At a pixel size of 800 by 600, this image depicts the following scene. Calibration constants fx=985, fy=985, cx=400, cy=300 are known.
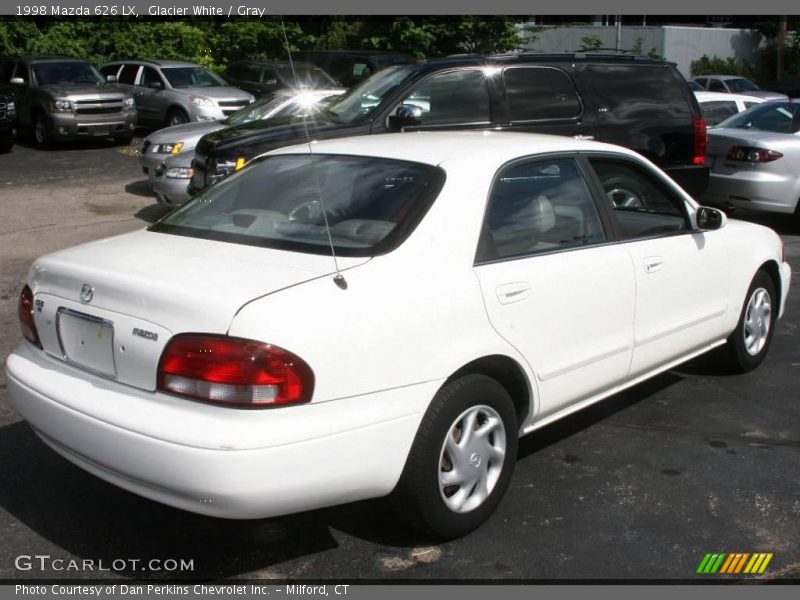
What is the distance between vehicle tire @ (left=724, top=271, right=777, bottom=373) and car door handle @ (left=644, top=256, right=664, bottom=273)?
1.13m

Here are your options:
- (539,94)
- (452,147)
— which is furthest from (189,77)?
(452,147)

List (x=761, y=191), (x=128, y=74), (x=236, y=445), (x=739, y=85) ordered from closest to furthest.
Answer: (x=236, y=445) → (x=761, y=191) → (x=128, y=74) → (x=739, y=85)

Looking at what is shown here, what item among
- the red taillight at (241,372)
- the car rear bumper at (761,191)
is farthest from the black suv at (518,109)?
the red taillight at (241,372)

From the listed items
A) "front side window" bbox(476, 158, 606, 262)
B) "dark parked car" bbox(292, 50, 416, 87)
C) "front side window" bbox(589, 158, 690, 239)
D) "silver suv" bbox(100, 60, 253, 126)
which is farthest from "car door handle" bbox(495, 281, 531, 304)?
"silver suv" bbox(100, 60, 253, 126)

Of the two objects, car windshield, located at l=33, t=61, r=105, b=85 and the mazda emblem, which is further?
car windshield, located at l=33, t=61, r=105, b=85

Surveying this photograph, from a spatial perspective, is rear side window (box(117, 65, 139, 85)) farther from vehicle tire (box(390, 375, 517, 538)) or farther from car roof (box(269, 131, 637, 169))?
vehicle tire (box(390, 375, 517, 538))

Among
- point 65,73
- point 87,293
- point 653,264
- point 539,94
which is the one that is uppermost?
point 65,73

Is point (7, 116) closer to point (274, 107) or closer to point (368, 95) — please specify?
point (274, 107)

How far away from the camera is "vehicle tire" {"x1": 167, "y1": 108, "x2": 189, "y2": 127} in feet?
61.6

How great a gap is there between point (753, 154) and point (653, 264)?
6463mm

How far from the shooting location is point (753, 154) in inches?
419

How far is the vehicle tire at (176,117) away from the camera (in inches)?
739

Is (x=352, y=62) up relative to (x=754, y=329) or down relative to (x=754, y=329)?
up
